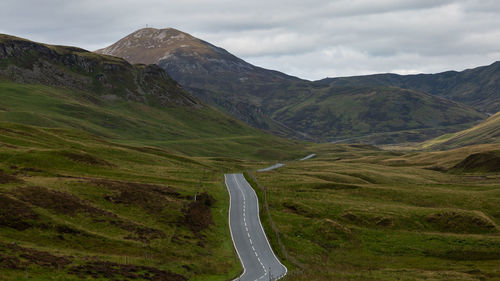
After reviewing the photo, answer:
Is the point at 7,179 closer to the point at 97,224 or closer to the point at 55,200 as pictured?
the point at 55,200

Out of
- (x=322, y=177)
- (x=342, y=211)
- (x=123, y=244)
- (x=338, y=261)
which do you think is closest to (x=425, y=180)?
(x=322, y=177)

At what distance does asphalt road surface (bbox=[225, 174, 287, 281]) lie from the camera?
49.0 metres

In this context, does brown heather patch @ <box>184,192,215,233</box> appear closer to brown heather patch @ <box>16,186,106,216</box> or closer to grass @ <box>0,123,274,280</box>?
grass @ <box>0,123,274,280</box>

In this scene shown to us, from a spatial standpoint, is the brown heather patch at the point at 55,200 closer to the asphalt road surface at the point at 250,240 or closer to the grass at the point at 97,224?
the grass at the point at 97,224

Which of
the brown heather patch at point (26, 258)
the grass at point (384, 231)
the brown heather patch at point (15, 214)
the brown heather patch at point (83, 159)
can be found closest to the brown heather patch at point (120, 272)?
the brown heather patch at point (26, 258)

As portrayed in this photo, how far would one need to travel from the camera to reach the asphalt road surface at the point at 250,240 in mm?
49031

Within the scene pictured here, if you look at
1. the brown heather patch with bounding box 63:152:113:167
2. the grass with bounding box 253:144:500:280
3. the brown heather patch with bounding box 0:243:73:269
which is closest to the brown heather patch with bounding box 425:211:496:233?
the grass with bounding box 253:144:500:280

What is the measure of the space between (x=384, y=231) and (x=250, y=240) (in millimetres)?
22353

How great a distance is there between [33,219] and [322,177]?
82.6 metres

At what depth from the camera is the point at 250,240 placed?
60.4m

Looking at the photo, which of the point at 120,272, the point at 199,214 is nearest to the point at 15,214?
the point at 120,272

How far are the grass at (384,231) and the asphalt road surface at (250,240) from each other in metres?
1.91

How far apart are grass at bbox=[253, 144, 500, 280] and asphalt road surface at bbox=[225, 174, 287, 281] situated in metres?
1.91

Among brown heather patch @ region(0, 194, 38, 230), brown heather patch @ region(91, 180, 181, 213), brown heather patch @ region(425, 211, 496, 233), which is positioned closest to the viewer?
brown heather patch @ region(0, 194, 38, 230)
